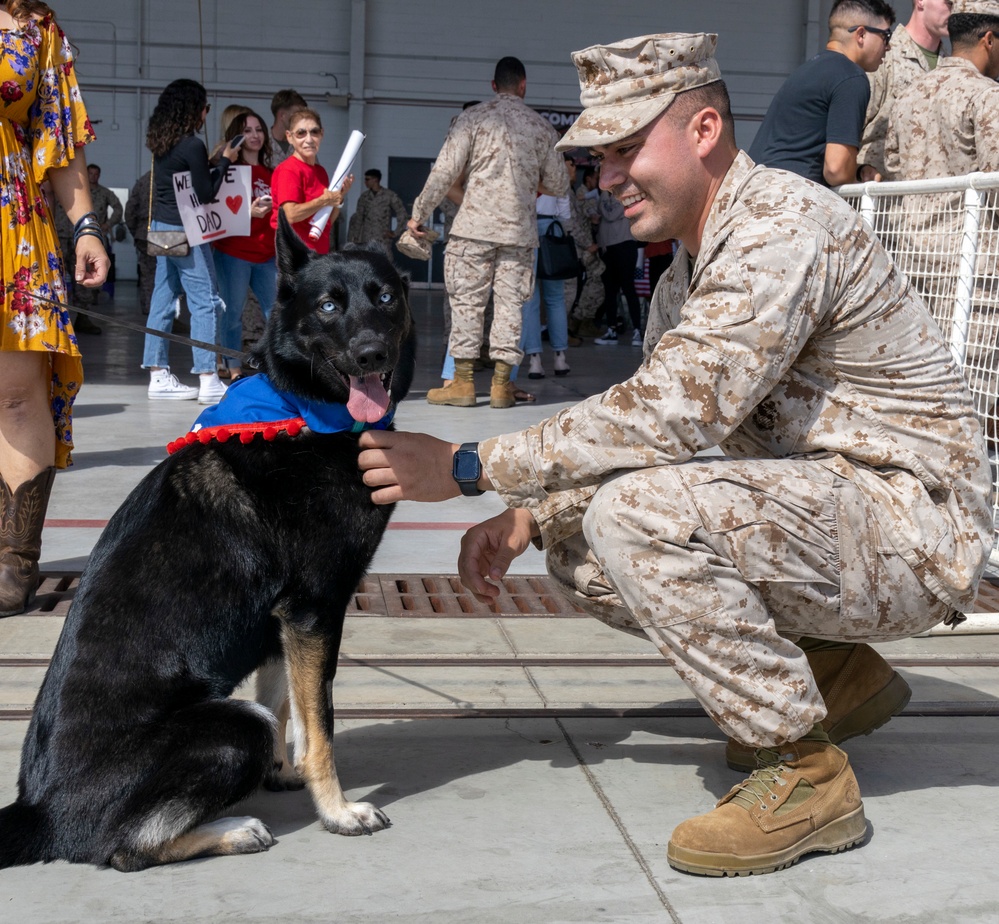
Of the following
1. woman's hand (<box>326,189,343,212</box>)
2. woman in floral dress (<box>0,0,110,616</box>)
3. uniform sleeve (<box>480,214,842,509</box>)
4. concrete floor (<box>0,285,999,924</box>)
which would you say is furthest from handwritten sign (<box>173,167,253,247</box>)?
uniform sleeve (<box>480,214,842,509</box>)

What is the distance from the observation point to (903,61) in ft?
→ 18.0

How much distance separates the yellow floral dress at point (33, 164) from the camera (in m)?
3.40

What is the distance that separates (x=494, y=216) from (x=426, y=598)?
4.05 m

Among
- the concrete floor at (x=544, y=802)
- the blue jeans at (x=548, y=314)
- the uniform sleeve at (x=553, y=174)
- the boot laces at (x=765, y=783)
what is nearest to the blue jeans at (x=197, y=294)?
the uniform sleeve at (x=553, y=174)

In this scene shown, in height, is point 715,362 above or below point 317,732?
above

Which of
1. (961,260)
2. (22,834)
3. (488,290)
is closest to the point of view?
Answer: (22,834)

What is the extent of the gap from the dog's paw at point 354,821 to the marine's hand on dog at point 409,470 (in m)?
0.62

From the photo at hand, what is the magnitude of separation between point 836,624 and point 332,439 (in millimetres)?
1097

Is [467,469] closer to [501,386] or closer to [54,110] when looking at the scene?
[54,110]

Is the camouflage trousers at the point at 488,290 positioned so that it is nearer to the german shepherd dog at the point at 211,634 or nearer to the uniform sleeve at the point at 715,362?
the german shepherd dog at the point at 211,634

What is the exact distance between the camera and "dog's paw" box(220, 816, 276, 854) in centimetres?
216

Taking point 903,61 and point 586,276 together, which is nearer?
point 903,61

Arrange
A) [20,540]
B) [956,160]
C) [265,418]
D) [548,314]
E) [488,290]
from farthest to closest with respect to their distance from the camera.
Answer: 1. [548,314]
2. [488,290]
3. [956,160]
4. [20,540]
5. [265,418]

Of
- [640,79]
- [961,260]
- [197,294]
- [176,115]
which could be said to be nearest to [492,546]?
[640,79]
